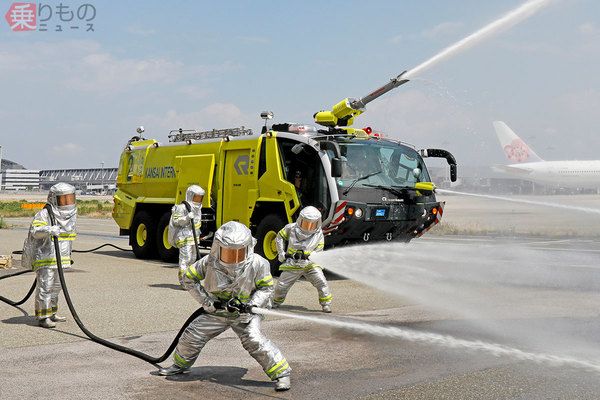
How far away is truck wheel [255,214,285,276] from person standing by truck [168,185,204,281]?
1.60m

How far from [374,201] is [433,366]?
226 inches

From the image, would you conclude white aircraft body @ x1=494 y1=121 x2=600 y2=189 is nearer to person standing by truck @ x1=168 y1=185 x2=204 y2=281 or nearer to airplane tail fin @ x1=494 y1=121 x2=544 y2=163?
airplane tail fin @ x1=494 y1=121 x2=544 y2=163

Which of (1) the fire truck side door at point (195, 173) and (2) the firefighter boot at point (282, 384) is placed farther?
(1) the fire truck side door at point (195, 173)

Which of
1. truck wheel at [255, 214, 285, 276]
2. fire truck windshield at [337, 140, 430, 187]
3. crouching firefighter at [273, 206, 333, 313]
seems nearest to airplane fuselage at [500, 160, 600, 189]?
fire truck windshield at [337, 140, 430, 187]

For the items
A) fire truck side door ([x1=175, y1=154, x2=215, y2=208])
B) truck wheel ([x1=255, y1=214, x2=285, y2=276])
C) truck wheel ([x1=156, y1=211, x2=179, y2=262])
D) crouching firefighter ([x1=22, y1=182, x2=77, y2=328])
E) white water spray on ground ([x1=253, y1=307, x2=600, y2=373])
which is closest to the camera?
white water spray on ground ([x1=253, y1=307, x2=600, y2=373])

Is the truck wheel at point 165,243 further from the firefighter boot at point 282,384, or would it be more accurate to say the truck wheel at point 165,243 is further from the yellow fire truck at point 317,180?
the firefighter boot at point 282,384

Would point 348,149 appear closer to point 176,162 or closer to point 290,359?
point 176,162

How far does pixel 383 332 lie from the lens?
7.40 metres

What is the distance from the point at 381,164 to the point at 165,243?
547 cm

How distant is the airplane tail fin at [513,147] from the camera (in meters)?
46.4

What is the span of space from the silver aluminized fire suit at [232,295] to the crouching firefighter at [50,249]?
2.84 m

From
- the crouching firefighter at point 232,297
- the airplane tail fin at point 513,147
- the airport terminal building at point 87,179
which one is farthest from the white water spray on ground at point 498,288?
the airport terminal building at point 87,179

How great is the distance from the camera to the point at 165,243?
14609 millimetres

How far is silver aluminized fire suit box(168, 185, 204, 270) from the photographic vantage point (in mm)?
10461
